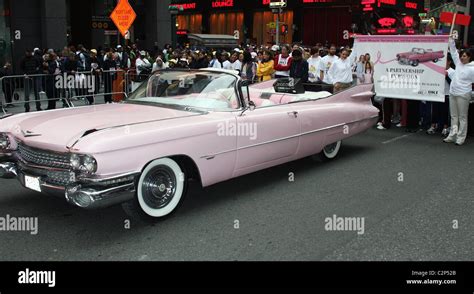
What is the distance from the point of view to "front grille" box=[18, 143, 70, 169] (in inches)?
175

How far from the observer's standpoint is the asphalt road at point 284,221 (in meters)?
4.21

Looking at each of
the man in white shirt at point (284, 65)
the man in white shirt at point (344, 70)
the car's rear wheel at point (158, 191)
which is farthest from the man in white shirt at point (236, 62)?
the car's rear wheel at point (158, 191)

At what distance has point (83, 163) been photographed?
427cm

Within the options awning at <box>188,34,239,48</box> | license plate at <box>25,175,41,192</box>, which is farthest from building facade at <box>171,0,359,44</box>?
license plate at <box>25,175,41,192</box>

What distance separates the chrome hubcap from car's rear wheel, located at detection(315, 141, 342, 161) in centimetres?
327

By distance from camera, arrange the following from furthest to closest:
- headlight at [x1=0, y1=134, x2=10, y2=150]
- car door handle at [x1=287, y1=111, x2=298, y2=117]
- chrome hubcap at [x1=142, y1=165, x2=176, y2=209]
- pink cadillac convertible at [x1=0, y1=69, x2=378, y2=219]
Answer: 1. car door handle at [x1=287, y1=111, x2=298, y2=117]
2. headlight at [x1=0, y1=134, x2=10, y2=150]
3. chrome hubcap at [x1=142, y1=165, x2=176, y2=209]
4. pink cadillac convertible at [x1=0, y1=69, x2=378, y2=219]

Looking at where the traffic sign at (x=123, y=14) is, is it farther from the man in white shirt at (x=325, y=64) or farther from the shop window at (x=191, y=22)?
the shop window at (x=191, y=22)

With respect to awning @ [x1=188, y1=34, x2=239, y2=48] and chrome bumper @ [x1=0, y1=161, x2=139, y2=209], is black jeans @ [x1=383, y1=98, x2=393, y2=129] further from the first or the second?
awning @ [x1=188, y1=34, x2=239, y2=48]

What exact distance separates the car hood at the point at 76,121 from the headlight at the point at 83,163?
0.13m

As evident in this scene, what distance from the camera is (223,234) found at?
4645mm

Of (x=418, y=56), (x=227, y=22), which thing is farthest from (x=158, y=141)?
(x=227, y=22)

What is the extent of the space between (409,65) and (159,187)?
7.25 m
